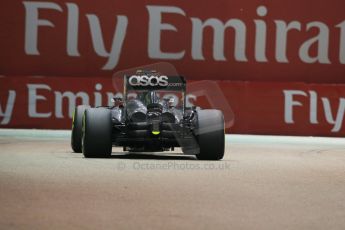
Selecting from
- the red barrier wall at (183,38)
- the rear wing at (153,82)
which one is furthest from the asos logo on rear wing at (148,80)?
the red barrier wall at (183,38)

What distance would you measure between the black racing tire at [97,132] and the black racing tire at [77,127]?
1.57 meters

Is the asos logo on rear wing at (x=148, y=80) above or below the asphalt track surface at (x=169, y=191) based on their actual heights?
above

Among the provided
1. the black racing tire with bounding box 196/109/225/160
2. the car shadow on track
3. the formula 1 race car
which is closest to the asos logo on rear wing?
the formula 1 race car

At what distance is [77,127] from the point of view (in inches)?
631

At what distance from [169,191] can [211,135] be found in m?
4.64

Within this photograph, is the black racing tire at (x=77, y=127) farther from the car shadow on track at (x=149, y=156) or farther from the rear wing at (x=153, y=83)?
the rear wing at (x=153, y=83)

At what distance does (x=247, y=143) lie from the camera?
2058 cm

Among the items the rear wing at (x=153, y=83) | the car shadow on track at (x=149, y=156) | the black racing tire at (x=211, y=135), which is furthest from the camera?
the rear wing at (x=153, y=83)

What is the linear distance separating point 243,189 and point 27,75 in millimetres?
15299

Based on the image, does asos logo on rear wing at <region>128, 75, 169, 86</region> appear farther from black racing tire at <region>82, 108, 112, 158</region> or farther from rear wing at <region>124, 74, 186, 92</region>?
black racing tire at <region>82, 108, 112, 158</region>

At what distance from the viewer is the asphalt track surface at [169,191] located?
24.8 ft

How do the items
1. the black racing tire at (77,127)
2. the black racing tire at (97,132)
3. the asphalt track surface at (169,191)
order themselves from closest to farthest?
the asphalt track surface at (169,191)
the black racing tire at (97,132)
the black racing tire at (77,127)

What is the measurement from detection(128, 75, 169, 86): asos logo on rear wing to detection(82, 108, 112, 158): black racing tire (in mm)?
1087

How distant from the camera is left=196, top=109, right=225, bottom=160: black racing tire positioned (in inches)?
568
